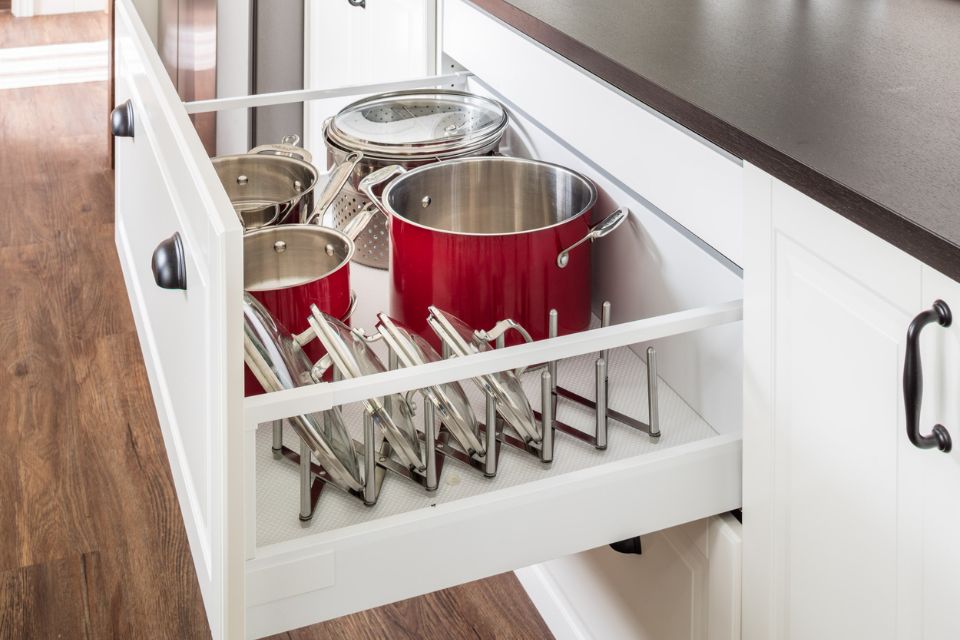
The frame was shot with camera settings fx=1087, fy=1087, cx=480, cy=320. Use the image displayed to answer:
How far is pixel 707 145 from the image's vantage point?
1.04 m

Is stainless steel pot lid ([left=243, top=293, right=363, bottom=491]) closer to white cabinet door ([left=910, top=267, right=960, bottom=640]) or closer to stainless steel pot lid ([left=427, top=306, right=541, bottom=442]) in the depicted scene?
stainless steel pot lid ([left=427, top=306, right=541, bottom=442])

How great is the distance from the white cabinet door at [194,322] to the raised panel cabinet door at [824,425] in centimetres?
46

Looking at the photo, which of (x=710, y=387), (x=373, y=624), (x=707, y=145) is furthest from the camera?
(x=373, y=624)

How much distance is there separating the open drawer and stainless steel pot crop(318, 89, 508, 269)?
0.24 m

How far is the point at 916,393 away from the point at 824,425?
151 millimetres

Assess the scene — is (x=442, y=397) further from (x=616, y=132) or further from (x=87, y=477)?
(x=87, y=477)

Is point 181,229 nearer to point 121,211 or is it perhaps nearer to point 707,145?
point 707,145

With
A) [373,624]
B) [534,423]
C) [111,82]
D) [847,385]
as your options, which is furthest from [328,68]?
[847,385]

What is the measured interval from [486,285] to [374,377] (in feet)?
1.05

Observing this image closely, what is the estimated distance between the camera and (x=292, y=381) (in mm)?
1033

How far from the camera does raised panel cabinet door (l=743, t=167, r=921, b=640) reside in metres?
0.83

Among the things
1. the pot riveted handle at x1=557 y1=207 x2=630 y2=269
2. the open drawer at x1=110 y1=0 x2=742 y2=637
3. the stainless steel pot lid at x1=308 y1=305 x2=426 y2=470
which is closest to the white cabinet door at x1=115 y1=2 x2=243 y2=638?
the open drawer at x1=110 y1=0 x2=742 y2=637

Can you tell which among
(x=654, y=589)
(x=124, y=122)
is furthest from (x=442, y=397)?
(x=124, y=122)

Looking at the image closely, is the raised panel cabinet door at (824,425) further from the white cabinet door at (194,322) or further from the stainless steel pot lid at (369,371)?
the white cabinet door at (194,322)
